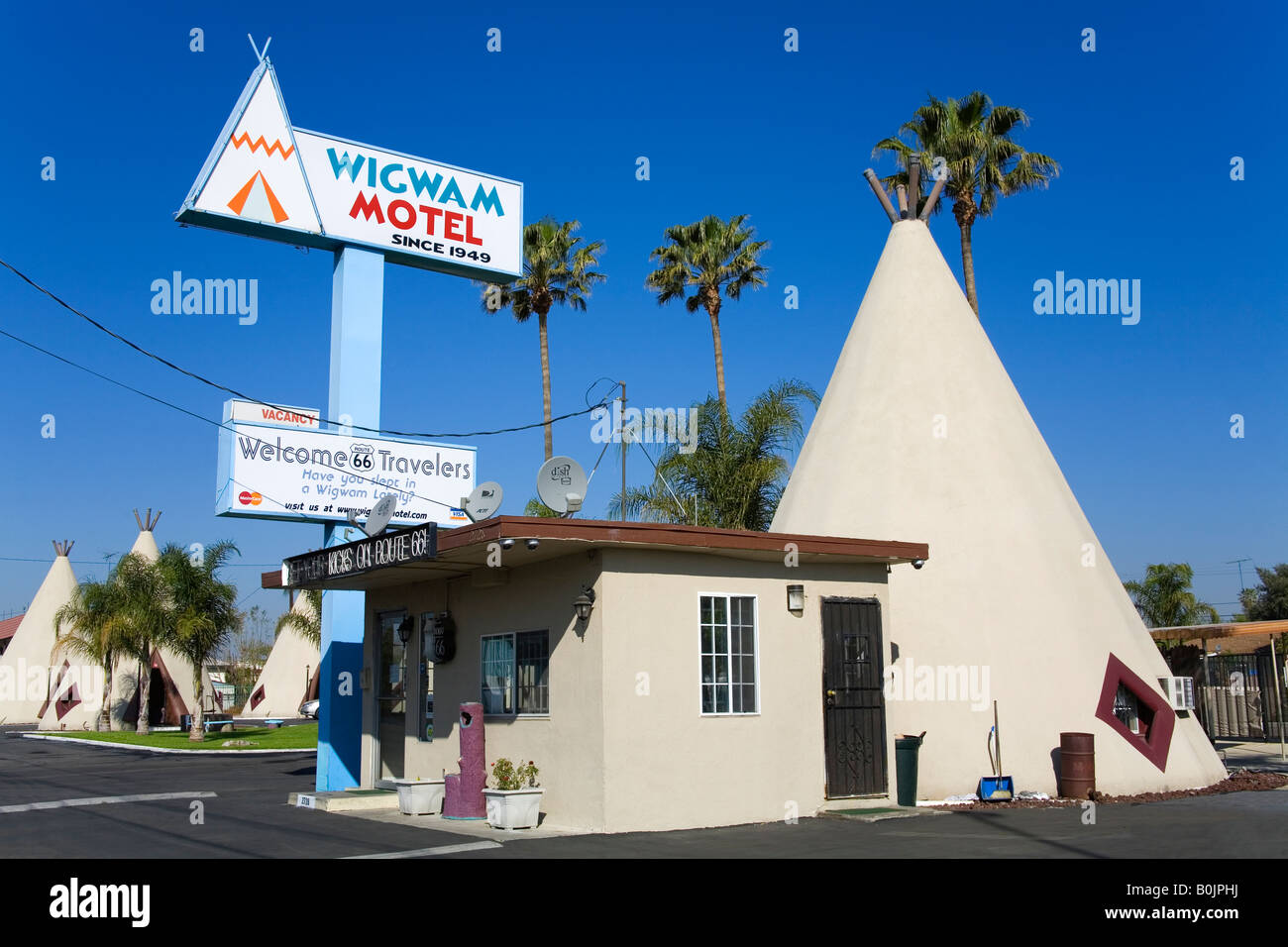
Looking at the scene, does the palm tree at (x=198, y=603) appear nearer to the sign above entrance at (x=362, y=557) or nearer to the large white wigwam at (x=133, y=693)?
the large white wigwam at (x=133, y=693)

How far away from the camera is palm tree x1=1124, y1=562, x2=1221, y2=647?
35.8 meters

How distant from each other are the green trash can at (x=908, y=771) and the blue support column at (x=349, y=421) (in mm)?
8125

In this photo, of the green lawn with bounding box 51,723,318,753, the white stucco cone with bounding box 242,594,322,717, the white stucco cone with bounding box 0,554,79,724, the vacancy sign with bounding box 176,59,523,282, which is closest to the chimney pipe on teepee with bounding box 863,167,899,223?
the vacancy sign with bounding box 176,59,523,282

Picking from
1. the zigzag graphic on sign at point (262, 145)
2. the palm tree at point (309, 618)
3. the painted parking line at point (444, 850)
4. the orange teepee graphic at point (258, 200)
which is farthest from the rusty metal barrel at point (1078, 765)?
the palm tree at point (309, 618)

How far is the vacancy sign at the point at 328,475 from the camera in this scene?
17.1 m

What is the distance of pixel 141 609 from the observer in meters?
35.9

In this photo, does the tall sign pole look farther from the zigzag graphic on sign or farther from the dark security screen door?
the dark security screen door

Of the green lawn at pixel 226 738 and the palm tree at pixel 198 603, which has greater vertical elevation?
the palm tree at pixel 198 603

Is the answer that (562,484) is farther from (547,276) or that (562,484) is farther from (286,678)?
(286,678)

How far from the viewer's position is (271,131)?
17266mm
